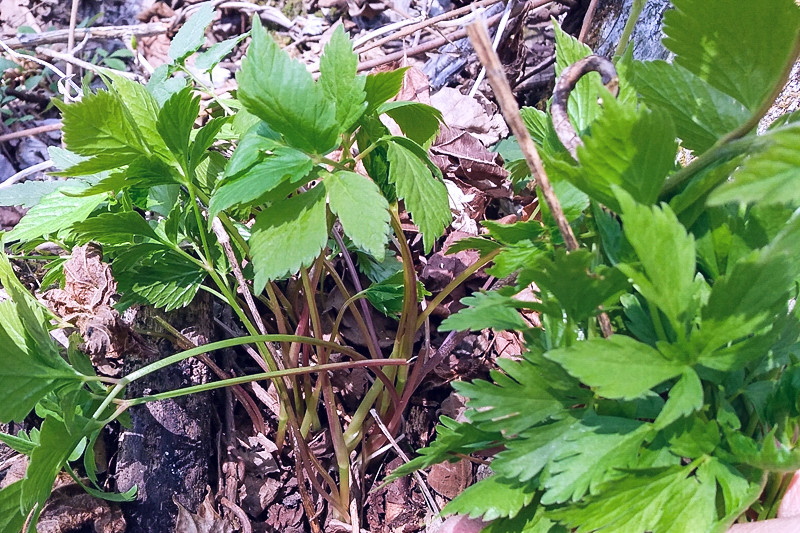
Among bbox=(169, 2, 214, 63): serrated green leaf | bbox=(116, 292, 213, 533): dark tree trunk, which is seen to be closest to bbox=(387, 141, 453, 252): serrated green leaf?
bbox=(169, 2, 214, 63): serrated green leaf

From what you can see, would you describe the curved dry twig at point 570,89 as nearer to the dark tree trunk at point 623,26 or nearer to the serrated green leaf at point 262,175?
the serrated green leaf at point 262,175

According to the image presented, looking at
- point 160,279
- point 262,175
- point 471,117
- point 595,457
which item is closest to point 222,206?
point 262,175

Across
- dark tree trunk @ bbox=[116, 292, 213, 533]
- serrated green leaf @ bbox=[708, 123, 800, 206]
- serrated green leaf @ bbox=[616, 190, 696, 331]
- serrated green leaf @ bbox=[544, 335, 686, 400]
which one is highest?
serrated green leaf @ bbox=[708, 123, 800, 206]

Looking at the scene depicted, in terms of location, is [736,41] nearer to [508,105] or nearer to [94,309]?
Answer: [508,105]

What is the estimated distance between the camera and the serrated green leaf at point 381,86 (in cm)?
86

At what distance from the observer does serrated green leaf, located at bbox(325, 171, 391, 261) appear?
795mm

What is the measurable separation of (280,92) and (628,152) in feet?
1.68

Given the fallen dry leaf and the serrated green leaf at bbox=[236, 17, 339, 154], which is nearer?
the serrated green leaf at bbox=[236, 17, 339, 154]

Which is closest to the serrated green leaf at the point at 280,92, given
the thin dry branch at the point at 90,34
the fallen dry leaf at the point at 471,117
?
the fallen dry leaf at the point at 471,117

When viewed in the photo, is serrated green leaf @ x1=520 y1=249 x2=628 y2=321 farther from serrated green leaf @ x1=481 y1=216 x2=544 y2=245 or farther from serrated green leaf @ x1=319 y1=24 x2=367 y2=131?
serrated green leaf @ x1=319 y1=24 x2=367 y2=131

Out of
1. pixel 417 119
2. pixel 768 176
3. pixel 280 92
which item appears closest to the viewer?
pixel 768 176

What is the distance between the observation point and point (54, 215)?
3.41 feet

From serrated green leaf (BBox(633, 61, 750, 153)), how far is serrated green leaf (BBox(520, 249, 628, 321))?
242 mm

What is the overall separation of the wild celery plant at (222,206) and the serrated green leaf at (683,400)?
42 centimetres
